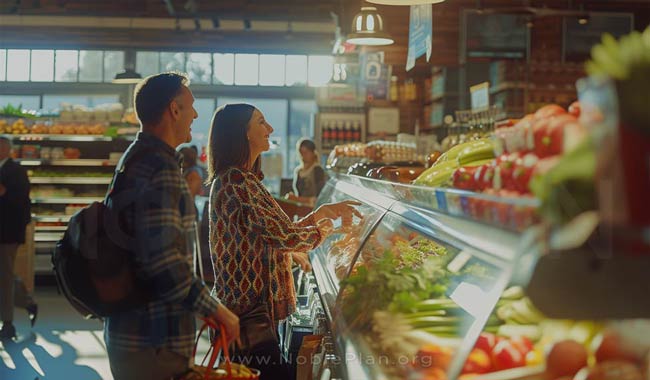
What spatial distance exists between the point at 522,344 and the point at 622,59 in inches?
42.7

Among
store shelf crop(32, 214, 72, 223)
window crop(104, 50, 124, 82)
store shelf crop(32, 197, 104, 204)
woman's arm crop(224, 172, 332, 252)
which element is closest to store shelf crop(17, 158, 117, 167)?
store shelf crop(32, 197, 104, 204)

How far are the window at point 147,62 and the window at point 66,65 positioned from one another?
48.3 inches

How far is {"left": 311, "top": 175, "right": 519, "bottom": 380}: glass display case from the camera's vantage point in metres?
2.05

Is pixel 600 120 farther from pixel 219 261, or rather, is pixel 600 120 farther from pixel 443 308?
pixel 219 261

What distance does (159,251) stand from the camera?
2.70 m

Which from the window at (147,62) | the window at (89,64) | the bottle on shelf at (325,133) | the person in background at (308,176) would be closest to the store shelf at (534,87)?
the person in background at (308,176)

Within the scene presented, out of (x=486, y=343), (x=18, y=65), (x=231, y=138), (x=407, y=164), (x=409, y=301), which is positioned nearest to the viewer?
(x=486, y=343)

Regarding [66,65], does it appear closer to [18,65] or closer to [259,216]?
[18,65]

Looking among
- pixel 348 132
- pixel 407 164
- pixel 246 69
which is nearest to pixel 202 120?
pixel 246 69

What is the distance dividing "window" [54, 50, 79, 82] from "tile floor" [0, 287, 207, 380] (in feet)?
26.6

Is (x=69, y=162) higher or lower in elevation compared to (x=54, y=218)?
higher

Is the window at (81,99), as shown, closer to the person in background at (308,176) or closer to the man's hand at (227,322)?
the person in background at (308,176)

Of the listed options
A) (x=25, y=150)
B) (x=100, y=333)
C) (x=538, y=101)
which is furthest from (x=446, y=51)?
(x=25, y=150)

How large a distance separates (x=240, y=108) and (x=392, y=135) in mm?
9693
